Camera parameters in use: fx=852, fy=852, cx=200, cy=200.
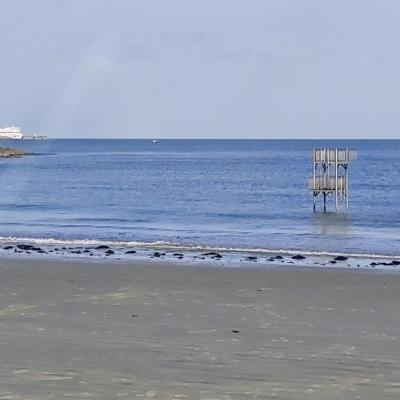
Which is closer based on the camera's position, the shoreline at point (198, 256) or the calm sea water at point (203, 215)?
the shoreline at point (198, 256)

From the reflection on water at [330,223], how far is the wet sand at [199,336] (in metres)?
14.2

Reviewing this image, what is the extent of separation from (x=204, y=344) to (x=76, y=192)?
4522cm

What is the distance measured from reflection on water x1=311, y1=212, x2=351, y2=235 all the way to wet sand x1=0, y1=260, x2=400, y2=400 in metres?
14.2

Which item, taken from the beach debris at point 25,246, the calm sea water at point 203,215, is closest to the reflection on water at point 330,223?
the calm sea water at point 203,215

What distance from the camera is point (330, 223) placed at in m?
35.4

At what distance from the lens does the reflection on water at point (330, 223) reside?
3159cm

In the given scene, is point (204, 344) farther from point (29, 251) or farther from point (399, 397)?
point (29, 251)

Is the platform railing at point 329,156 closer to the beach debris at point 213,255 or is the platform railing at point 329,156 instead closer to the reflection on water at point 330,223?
the reflection on water at point 330,223

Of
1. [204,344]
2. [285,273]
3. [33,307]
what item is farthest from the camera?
[285,273]

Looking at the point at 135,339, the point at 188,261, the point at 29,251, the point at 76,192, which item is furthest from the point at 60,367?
the point at 76,192

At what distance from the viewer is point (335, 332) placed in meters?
11.2

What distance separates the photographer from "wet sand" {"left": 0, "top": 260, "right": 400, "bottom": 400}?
851 cm

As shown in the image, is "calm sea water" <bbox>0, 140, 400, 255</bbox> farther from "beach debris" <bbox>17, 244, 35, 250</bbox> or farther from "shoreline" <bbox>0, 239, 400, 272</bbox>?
"beach debris" <bbox>17, 244, 35, 250</bbox>

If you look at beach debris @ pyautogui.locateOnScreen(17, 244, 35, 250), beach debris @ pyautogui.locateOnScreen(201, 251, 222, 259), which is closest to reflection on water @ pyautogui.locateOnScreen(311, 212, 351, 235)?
beach debris @ pyautogui.locateOnScreen(201, 251, 222, 259)
